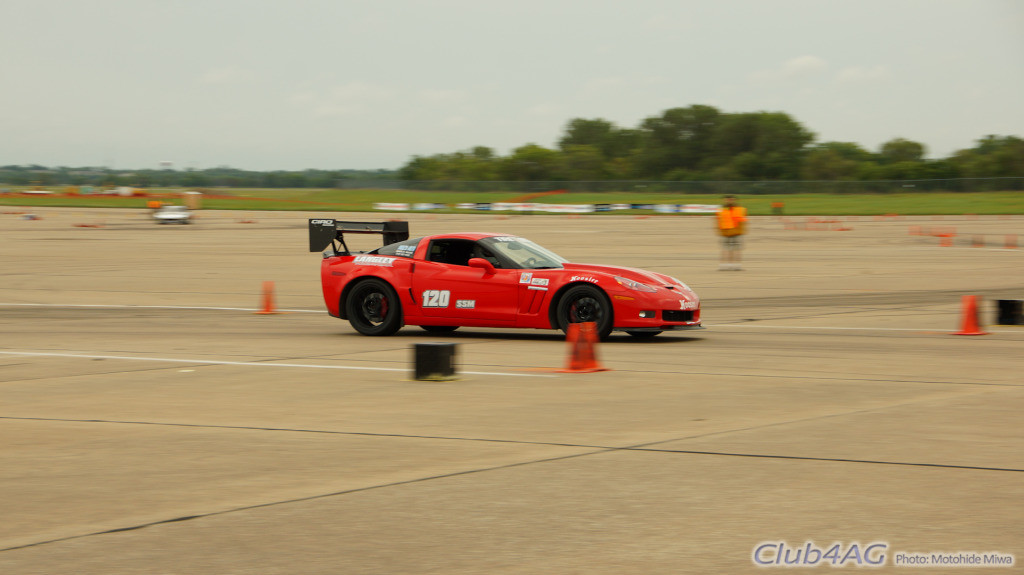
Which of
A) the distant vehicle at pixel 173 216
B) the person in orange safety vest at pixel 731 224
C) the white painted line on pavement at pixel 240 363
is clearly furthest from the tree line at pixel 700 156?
the white painted line on pavement at pixel 240 363

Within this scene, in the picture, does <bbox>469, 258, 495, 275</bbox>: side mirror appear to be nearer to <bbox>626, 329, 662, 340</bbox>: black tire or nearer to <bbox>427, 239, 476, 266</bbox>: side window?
<bbox>427, 239, 476, 266</bbox>: side window

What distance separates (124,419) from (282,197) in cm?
9261

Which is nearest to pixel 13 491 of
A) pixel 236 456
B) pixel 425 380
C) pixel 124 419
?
pixel 236 456

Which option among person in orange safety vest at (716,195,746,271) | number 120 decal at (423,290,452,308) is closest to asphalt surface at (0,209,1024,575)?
number 120 decal at (423,290,452,308)

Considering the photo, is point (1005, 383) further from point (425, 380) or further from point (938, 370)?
point (425, 380)

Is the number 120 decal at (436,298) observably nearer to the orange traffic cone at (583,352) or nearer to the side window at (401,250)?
the side window at (401,250)

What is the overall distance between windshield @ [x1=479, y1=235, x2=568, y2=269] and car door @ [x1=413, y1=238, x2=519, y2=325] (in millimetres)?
195

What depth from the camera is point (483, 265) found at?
41.2 ft

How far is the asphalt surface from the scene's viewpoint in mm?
4566

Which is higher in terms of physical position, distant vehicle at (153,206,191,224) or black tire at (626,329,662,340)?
distant vehicle at (153,206,191,224)

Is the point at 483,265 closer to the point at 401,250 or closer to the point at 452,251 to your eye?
the point at 452,251

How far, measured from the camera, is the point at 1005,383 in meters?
8.91

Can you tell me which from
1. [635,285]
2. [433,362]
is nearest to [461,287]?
[635,285]

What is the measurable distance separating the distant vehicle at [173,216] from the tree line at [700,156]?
239ft
